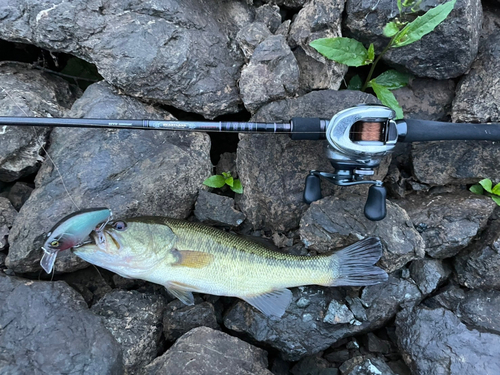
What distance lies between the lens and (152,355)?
3.57m

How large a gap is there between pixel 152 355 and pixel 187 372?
614 millimetres

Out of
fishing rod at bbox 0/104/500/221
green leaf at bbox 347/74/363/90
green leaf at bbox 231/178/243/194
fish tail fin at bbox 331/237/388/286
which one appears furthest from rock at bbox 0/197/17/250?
green leaf at bbox 347/74/363/90

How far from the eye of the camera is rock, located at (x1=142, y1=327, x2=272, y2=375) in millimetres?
3170

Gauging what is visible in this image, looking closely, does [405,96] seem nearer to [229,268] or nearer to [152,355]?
[229,268]

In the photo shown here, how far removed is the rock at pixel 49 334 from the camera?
3.08 metres

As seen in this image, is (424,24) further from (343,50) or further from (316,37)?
(316,37)

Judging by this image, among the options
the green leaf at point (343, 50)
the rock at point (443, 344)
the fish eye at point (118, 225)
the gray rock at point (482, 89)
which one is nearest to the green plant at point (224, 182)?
the fish eye at point (118, 225)

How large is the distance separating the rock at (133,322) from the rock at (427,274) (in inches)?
100

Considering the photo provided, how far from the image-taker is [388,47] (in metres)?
3.48

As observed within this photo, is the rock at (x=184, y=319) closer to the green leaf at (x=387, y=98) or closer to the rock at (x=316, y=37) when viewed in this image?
the rock at (x=316, y=37)

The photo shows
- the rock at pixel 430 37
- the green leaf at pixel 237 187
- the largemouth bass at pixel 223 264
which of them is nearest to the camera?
the largemouth bass at pixel 223 264

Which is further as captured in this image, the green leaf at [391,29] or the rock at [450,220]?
the rock at [450,220]

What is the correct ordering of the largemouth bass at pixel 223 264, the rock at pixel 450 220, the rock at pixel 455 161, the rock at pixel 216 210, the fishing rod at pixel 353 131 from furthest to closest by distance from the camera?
the rock at pixel 216 210 → the rock at pixel 455 161 → the rock at pixel 450 220 → the largemouth bass at pixel 223 264 → the fishing rod at pixel 353 131

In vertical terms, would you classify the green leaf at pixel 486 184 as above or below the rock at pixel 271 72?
below
